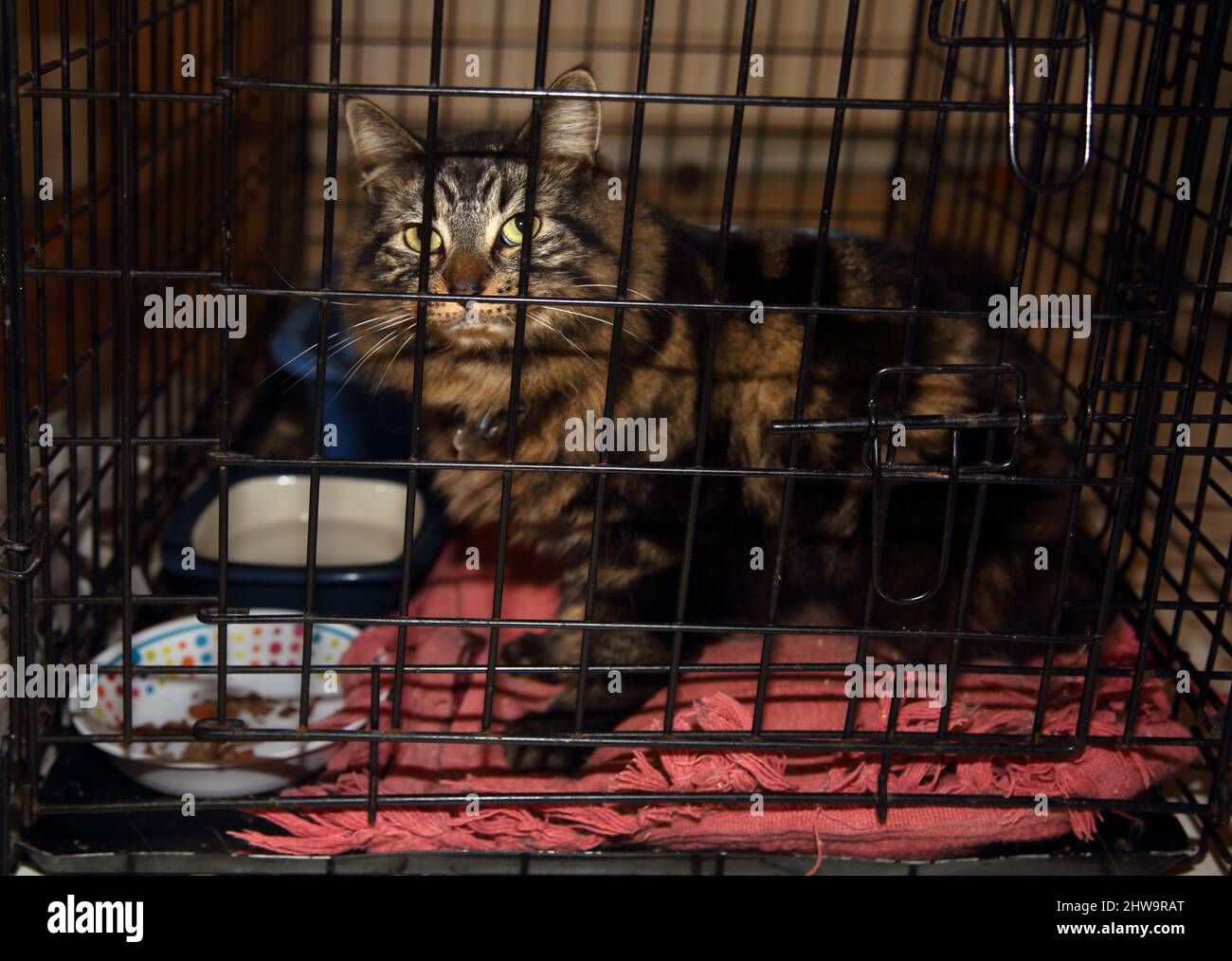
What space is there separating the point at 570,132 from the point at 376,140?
0.88 feet

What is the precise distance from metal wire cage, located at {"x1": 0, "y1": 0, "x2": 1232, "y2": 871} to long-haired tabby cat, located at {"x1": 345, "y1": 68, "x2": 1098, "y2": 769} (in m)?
Result: 0.08

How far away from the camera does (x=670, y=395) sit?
167 cm

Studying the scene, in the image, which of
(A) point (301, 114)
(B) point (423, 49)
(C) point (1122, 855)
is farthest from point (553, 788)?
(B) point (423, 49)

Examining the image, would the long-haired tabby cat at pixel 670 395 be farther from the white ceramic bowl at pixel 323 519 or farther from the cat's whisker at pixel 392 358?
the white ceramic bowl at pixel 323 519

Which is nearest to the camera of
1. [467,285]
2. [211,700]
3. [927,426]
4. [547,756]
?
[927,426]

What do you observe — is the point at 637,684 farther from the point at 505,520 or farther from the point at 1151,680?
the point at 1151,680

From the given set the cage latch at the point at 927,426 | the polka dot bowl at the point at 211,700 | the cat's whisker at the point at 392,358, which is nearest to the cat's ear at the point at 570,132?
the cat's whisker at the point at 392,358

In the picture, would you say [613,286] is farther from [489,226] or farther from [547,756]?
[547,756]

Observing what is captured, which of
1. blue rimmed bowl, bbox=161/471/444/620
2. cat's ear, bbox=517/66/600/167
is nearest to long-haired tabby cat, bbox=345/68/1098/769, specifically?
cat's ear, bbox=517/66/600/167

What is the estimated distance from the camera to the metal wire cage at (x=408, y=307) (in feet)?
4.27

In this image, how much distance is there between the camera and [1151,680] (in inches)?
71.8

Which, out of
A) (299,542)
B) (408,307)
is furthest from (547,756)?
(299,542)

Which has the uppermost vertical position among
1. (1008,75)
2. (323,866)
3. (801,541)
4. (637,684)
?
(1008,75)

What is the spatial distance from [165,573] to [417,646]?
1.37 ft
